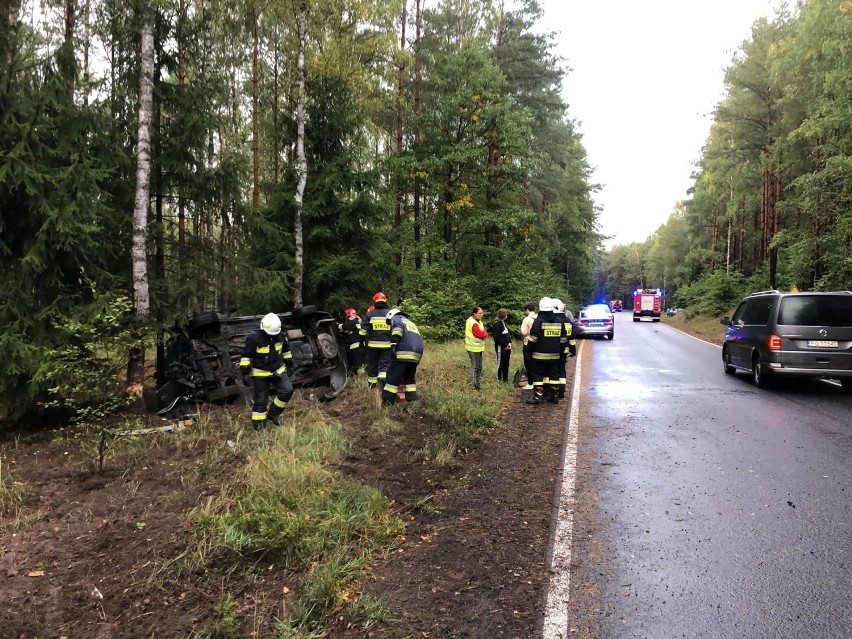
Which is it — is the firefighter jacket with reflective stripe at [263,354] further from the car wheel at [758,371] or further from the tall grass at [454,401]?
the car wheel at [758,371]

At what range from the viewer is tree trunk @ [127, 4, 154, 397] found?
858 centimetres

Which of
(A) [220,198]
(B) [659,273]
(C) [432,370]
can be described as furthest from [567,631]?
(B) [659,273]

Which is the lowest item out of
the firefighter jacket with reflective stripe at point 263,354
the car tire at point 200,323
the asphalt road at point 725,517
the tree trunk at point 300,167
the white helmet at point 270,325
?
the asphalt road at point 725,517

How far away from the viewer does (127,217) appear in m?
8.95

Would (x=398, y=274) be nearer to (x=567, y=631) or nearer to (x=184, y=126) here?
(x=184, y=126)

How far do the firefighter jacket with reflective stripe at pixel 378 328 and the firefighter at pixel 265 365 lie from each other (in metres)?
2.62

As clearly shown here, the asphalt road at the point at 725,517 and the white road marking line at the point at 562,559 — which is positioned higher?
the asphalt road at the point at 725,517

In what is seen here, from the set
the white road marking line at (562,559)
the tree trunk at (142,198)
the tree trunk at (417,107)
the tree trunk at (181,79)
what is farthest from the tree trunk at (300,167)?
the white road marking line at (562,559)

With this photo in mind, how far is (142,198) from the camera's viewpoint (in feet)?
28.4

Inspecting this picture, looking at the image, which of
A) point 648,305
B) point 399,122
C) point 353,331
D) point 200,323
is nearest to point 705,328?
point 648,305

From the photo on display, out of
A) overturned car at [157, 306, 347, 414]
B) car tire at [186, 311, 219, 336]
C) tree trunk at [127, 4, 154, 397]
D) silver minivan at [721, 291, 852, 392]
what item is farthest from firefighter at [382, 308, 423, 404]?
silver minivan at [721, 291, 852, 392]

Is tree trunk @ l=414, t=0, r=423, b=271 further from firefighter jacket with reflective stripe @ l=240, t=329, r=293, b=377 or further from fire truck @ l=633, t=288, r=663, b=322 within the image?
fire truck @ l=633, t=288, r=663, b=322

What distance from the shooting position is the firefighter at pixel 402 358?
8570 mm

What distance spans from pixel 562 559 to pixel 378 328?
261 inches
